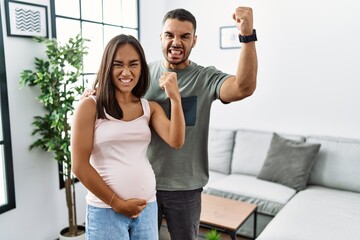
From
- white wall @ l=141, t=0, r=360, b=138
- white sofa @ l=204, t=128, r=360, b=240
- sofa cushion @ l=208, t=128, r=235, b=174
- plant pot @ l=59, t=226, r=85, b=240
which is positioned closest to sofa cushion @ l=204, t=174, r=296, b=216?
white sofa @ l=204, t=128, r=360, b=240

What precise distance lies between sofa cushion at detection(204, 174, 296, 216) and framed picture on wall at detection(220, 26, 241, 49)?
1.39 meters

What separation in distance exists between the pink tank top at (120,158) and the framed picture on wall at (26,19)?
1.55 metres

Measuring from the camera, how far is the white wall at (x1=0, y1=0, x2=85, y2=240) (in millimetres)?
2355

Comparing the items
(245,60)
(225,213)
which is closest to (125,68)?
(245,60)

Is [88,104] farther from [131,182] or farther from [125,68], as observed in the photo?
[131,182]

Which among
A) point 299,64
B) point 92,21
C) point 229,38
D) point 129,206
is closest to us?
point 129,206

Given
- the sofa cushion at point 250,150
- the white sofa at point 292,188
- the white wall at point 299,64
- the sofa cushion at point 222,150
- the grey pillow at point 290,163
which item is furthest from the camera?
the sofa cushion at point 222,150

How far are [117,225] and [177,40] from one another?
75cm

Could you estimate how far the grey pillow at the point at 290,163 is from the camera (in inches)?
114

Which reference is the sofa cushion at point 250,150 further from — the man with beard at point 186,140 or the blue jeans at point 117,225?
the blue jeans at point 117,225

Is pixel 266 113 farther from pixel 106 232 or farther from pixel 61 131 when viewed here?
pixel 106 232

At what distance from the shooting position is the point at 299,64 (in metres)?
3.25

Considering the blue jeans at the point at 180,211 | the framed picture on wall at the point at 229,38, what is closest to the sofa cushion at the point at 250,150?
the framed picture on wall at the point at 229,38

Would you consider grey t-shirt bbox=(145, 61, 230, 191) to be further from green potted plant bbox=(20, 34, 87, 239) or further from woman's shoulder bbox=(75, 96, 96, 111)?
green potted plant bbox=(20, 34, 87, 239)
